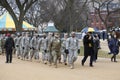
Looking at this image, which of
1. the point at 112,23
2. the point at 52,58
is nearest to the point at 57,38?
the point at 52,58

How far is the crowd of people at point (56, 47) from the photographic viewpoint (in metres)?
22.5

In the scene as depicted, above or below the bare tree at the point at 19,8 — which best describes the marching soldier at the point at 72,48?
below

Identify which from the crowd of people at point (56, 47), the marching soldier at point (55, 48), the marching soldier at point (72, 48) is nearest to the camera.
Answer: the marching soldier at point (72, 48)

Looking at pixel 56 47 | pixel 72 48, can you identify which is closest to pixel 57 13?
pixel 56 47

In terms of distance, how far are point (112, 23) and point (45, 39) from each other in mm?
76671

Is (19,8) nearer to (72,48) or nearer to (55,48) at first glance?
(55,48)

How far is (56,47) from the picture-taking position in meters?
23.2

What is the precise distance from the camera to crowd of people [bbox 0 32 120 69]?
22.5 metres

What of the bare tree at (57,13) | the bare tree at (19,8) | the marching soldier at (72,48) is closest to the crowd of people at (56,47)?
the marching soldier at (72,48)

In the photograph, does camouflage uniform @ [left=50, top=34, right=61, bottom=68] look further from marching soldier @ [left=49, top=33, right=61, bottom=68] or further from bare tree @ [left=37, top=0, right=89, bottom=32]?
bare tree @ [left=37, top=0, right=89, bottom=32]

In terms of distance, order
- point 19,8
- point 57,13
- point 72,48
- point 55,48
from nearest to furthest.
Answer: point 72,48, point 55,48, point 19,8, point 57,13

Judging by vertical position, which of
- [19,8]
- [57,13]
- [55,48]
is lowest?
[55,48]

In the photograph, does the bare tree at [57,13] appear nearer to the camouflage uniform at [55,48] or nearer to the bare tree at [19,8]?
the bare tree at [19,8]

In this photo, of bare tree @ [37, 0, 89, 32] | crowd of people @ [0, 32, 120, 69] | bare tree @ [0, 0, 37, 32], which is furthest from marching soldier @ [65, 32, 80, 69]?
bare tree @ [37, 0, 89, 32]
